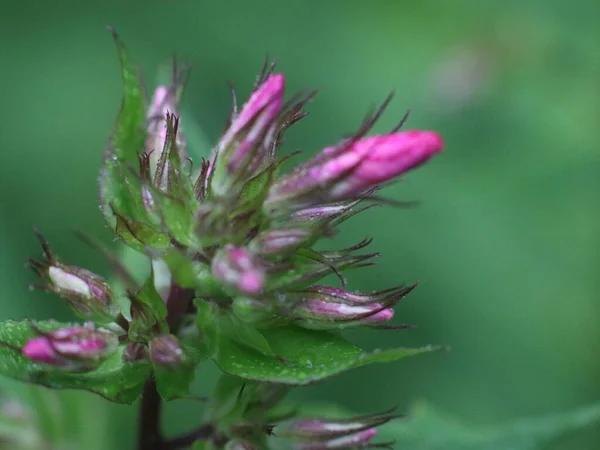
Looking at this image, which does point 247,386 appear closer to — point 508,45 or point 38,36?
point 508,45

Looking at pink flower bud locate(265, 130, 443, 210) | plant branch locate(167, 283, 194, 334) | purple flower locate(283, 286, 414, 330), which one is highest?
pink flower bud locate(265, 130, 443, 210)

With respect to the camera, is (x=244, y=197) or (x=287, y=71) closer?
(x=244, y=197)

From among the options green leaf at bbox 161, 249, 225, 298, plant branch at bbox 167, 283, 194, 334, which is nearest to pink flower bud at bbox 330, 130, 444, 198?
green leaf at bbox 161, 249, 225, 298

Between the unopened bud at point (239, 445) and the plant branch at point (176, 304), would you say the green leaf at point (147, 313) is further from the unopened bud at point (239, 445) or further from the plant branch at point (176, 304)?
the unopened bud at point (239, 445)

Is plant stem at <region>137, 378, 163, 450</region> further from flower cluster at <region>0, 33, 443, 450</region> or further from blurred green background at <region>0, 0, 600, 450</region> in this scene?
blurred green background at <region>0, 0, 600, 450</region>

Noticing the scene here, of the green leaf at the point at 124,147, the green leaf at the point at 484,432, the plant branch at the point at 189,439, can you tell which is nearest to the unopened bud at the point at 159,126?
the green leaf at the point at 124,147

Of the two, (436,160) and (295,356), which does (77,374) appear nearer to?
(295,356)

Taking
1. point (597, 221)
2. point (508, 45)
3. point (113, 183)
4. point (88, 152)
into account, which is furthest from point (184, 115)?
point (508, 45)

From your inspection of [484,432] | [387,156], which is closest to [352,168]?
[387,156]
